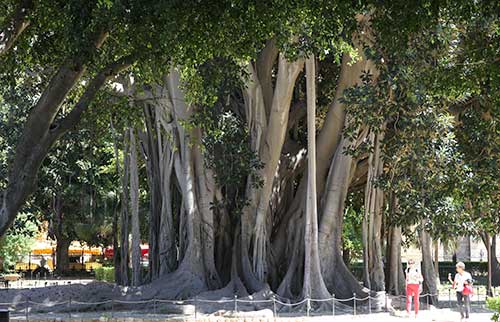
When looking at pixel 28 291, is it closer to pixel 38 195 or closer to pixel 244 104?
pixel 244 104

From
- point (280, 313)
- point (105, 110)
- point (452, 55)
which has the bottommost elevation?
point (280, 313)

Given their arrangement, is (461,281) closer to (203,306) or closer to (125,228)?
(203,306)

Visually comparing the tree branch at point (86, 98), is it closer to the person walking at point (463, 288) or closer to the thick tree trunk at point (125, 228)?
the person walking at point (463, 288)

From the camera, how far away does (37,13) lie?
1033 cm

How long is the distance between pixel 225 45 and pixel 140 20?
128 centimetres

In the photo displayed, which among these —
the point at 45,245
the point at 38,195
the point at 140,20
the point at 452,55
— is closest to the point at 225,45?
→ the point at 140,20

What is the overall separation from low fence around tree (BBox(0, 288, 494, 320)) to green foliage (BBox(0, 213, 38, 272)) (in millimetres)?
17028

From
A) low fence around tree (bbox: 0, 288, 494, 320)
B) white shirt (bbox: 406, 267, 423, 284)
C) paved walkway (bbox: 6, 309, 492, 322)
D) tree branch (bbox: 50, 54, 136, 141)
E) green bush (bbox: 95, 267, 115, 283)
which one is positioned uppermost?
tree branch (bbox: 50, 54, 136, 141)

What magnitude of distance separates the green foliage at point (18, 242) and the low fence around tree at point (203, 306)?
55.9ft

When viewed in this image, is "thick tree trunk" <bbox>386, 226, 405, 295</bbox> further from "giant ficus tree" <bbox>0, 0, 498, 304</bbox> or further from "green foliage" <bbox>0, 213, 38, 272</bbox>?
"green foliage" <bbox>0, 213, 38, 272</bbox>

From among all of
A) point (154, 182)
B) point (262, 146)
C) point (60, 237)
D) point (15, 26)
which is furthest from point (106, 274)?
point (15, 26)

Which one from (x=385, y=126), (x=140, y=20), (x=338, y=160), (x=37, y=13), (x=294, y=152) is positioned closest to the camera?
(x=140, y=20)

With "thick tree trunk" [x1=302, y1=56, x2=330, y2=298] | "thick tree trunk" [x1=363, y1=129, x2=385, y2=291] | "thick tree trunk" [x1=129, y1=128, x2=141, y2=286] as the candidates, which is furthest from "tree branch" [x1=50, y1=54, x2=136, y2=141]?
"thick tree trunk" [x1=129, y1=128, x2=141, y2=286]

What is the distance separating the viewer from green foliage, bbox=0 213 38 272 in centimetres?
3528
